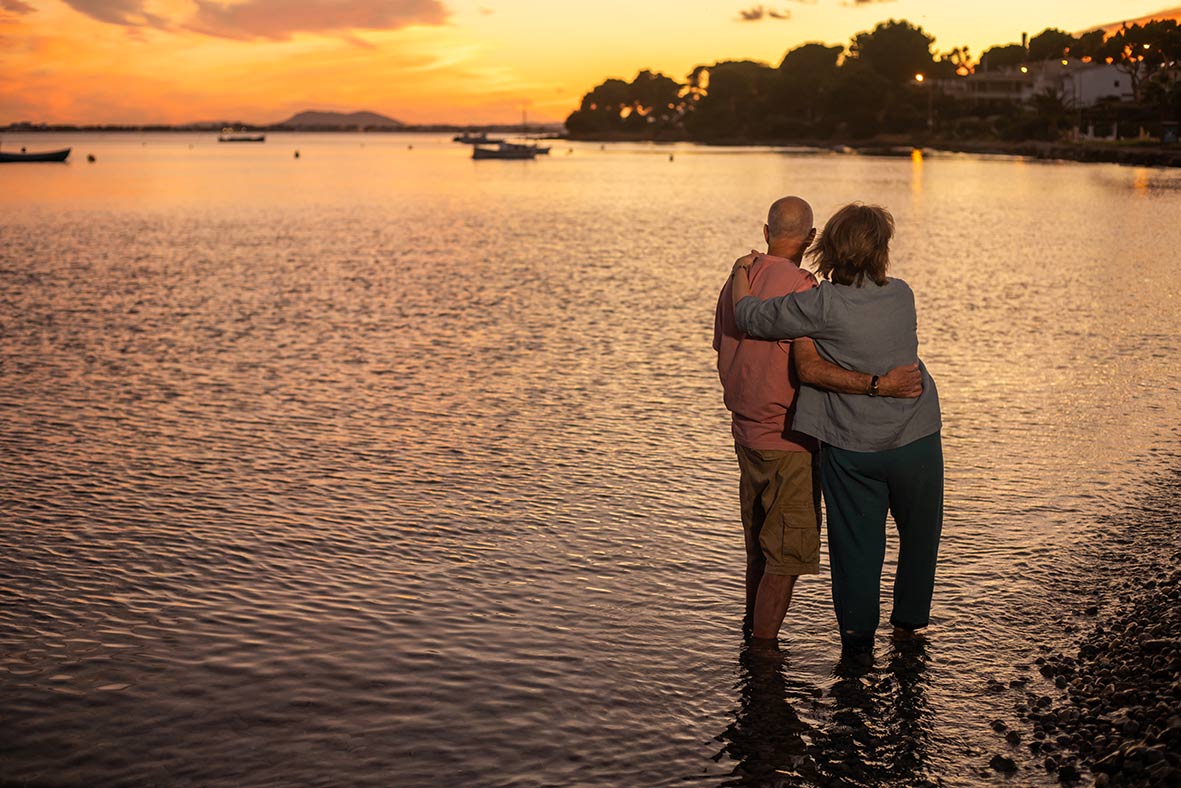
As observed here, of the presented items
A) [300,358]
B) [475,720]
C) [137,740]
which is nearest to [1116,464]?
[475,720]

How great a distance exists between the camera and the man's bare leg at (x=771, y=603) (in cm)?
642

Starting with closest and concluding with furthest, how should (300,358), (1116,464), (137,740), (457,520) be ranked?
1. (137,740)
2. (457,520)
3. (1116,464)
4. (300,358)

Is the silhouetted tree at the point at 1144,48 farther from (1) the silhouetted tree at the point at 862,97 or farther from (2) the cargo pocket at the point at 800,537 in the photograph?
(2) the cargo pocket at the point at 800,537

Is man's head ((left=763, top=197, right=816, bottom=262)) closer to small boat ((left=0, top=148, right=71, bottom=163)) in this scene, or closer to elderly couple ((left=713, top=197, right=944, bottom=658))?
elderly couple ((left=713, top=197, right=944, bottom=658))

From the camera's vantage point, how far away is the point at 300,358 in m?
17.6

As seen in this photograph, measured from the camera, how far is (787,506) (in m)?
6.18

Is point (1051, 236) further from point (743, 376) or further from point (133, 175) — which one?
point (133, 175)

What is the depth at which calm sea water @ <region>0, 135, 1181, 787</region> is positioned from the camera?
5863 mm

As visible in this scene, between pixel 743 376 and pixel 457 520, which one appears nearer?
pixel 743 376

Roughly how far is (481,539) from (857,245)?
4.33 metres

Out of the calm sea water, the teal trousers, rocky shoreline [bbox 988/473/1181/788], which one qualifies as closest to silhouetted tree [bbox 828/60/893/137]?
the calm sea water

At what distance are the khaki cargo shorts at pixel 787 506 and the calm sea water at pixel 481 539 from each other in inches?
27.4

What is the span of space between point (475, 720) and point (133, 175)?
4340 inches

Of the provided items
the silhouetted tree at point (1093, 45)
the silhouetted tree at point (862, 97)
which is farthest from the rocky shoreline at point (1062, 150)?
the silhouetted tree at point (862, 97)
